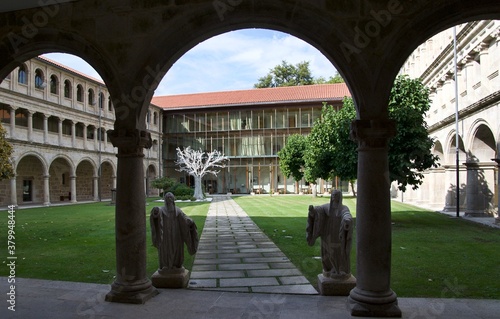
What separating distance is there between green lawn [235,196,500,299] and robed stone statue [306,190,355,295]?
101cm

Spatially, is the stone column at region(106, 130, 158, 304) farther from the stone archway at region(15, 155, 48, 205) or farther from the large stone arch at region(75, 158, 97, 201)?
the large stone arch at region(75, 158, 97, 201)

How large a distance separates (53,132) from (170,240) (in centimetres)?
2711

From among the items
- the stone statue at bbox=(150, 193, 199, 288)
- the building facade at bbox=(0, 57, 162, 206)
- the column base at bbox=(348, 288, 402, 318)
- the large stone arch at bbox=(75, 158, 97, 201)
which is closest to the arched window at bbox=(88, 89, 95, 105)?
the building facade at bbox=(0, 57, 162, 206)

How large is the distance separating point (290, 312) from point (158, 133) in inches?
1634

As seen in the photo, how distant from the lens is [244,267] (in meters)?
7.07

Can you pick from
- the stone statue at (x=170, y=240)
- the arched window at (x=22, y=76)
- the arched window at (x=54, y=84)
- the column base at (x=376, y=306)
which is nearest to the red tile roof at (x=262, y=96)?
the arched window at (x=54, y=84)

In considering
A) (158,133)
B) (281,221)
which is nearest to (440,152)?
(281,221)

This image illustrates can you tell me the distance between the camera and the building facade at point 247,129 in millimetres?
43000

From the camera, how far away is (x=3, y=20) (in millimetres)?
5230

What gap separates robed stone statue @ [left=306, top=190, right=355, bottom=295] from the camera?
5117 millimetres

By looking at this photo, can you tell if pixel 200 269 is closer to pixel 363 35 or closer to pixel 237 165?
pixel 363 35

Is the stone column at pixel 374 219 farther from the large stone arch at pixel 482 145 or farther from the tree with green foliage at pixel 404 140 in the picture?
the large stone arch at pixel 482 145

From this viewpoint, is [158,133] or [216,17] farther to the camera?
[158,133]

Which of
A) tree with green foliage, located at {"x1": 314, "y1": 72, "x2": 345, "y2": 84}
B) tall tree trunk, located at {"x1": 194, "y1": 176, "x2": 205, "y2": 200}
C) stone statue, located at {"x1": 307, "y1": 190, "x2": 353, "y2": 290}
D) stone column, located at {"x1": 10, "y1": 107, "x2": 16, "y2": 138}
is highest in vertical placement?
tree with green foliage, located at {"x1": 314, "y1": 72, "x2": 345, "y2": 84}
